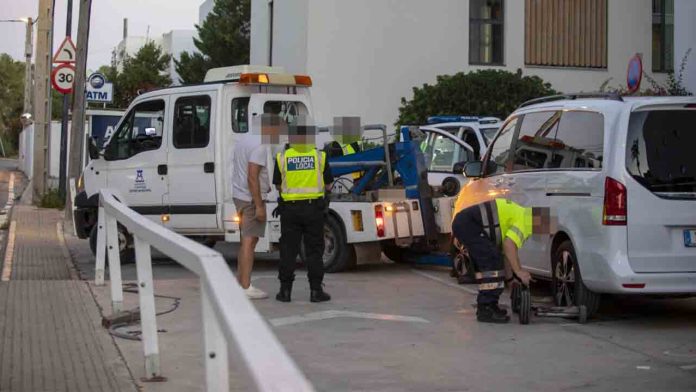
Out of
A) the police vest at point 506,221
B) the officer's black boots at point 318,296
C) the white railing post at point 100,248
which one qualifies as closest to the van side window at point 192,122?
the white railing post at point 100,248

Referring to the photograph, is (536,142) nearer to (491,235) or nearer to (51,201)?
(491,235)

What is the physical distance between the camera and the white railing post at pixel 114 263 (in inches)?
344

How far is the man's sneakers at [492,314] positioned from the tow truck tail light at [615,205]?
1264 mm

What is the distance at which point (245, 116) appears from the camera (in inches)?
514

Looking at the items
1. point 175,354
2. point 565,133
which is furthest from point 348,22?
point 175,354

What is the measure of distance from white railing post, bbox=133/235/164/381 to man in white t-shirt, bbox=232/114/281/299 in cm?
340

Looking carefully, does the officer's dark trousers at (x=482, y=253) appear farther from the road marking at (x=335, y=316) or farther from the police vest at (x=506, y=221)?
the road marking at (x=335, y=316)

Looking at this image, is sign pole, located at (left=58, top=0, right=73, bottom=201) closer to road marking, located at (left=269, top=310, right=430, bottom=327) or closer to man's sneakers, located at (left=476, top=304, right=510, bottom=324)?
road marking, located at (left=269, top=310, right=430, bottom=327)

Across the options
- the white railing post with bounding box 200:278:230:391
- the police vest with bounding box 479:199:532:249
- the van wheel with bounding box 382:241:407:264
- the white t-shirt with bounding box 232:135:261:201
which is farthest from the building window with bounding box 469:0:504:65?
the white railing post with bounding box 200:278:230:391

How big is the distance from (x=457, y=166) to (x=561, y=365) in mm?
4663

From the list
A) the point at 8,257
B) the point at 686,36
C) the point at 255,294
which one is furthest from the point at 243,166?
the point at 686,36

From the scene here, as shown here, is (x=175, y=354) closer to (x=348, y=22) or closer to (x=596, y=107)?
(x=596, y=107)

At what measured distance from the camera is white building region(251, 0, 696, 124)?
27109 mm

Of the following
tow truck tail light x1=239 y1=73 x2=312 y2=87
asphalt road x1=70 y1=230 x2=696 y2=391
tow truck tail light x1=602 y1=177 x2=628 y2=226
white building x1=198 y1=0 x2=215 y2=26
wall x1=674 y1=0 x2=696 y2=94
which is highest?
white building x1=198 y1=0 x2=215 y2=26
